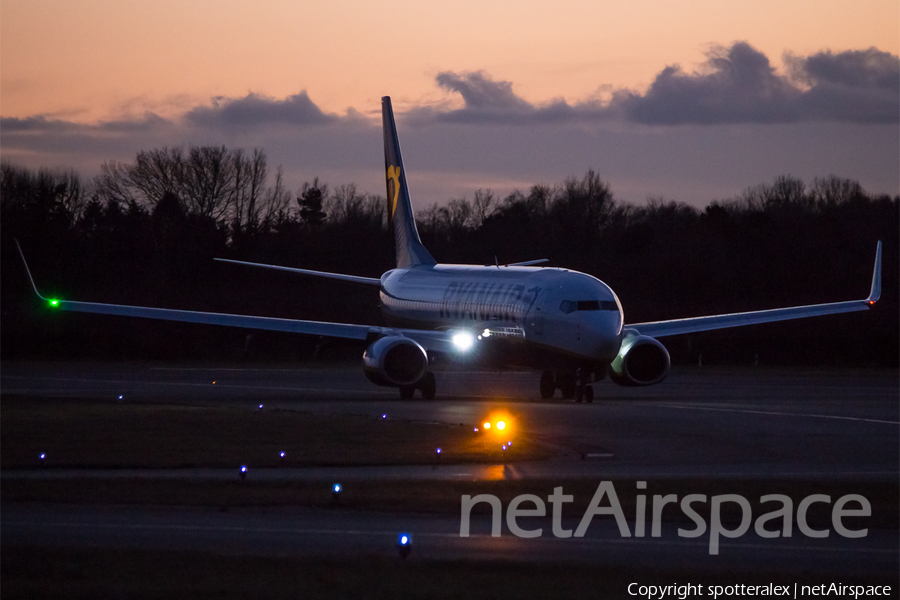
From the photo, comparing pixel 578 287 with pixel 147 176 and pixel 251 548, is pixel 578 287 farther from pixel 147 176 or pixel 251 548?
pixel 147 176

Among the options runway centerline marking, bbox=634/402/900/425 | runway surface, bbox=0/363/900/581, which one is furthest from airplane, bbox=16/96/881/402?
runway centerline marking, bbox=634/402/900/425

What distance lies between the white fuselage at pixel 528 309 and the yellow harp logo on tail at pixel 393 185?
646 centimetres

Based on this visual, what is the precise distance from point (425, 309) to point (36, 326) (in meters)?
26.2

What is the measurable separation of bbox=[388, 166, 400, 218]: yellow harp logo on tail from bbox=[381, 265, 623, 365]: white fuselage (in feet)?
21.2

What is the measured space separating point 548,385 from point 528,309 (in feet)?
9.35

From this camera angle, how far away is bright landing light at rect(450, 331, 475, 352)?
31.4 meters

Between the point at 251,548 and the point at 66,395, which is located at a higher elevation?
the point at 251,548

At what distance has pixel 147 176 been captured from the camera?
85.0 m

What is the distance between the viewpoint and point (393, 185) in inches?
1665

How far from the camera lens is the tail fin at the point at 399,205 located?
135 feet

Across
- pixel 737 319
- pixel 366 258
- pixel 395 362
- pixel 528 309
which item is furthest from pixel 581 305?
pixel 366 258

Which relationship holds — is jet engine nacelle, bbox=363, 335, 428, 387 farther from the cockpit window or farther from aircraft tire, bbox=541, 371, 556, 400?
the cockpit window

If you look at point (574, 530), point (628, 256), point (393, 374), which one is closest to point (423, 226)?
point (628, 256)

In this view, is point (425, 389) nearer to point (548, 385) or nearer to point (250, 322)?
point (548, 385)
